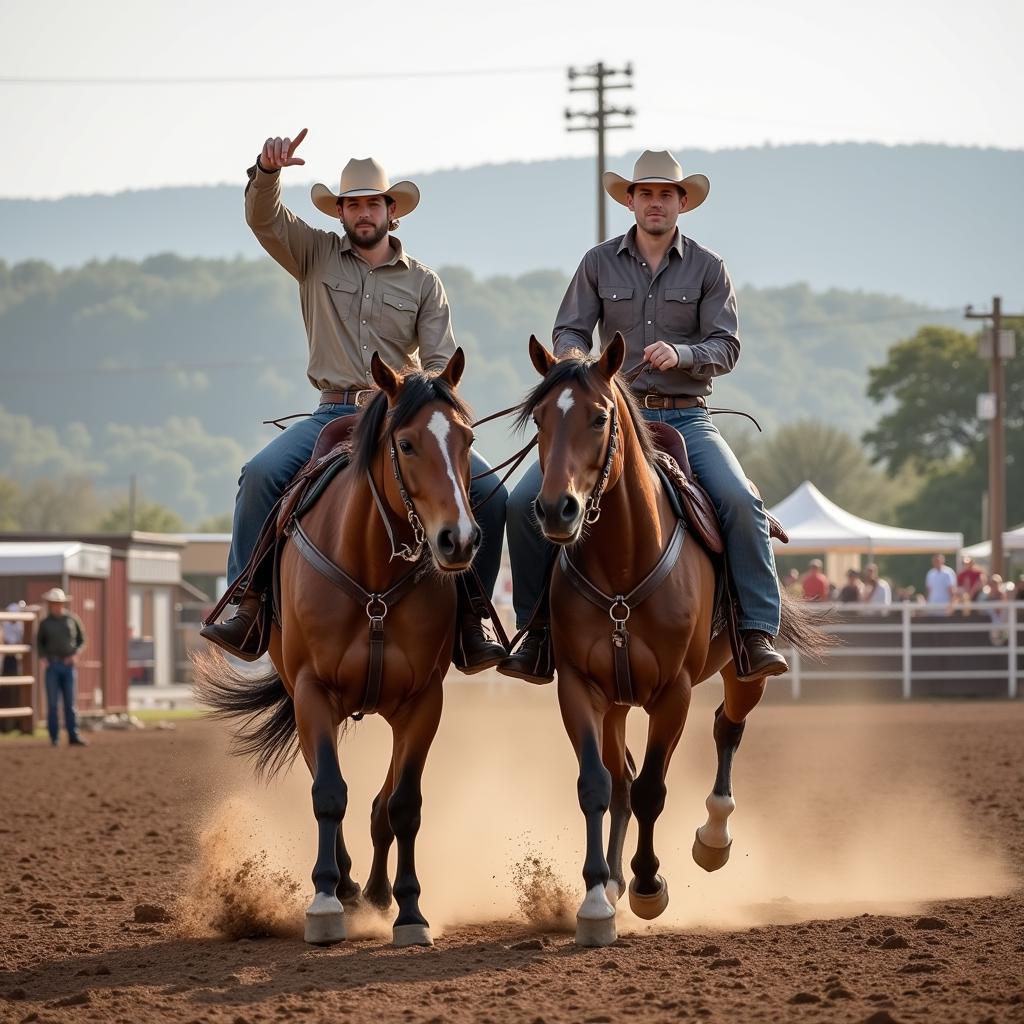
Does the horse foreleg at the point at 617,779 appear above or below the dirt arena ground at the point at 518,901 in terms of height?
above

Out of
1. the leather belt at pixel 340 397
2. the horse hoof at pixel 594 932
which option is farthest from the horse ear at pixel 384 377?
the horse hoof at pixel 594 932

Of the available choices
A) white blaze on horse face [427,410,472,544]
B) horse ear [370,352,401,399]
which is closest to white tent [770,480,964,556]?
horse ear [370,352,401,399]

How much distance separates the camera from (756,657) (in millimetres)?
7543

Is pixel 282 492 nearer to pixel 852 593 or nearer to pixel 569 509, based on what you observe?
pixel 569 509

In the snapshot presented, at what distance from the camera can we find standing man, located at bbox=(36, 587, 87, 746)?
20.4 meters

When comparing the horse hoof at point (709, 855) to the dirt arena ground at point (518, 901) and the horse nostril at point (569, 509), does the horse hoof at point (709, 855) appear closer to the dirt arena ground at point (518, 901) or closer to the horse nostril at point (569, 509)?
the dirt arena ground at point (518, 901)

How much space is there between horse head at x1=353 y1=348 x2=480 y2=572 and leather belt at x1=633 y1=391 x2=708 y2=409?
4.67 feet

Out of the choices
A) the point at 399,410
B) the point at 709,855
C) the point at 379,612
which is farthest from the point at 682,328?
the point at 709,855

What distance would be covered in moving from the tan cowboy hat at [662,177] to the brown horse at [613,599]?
137cm

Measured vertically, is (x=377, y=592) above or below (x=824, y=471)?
below

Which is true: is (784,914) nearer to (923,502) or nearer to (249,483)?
(249,483)

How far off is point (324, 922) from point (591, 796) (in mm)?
1160

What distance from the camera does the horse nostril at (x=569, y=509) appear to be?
6.06 m

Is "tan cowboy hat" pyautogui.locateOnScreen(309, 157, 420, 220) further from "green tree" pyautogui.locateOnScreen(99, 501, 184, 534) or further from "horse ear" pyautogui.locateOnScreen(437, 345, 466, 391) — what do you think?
"green tree" pyautogui.locateOnScreen(99, 501, 184, 534)
